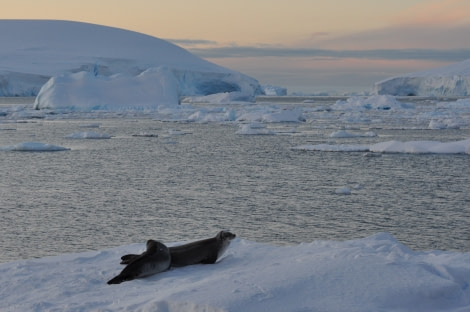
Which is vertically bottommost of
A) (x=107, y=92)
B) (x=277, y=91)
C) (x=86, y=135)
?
(x=277, y=91)

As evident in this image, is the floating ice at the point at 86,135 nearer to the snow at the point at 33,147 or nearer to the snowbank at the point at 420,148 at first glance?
the snow at the point at 33,147

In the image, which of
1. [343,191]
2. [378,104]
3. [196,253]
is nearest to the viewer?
[196,253]

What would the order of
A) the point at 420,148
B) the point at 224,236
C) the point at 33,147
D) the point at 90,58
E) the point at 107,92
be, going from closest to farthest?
the point at 224,236, the point at 420,148, the point at 33,147, the point at 107,92, the point at 90,58

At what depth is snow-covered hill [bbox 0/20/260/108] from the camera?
225ft

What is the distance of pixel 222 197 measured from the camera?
11648 mm

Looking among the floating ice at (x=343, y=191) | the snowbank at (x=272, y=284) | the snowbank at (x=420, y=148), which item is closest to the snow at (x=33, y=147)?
the snowbank at (x=420, y=148)

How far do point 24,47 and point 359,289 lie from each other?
274 ft

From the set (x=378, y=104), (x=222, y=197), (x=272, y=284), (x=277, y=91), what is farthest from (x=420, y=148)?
(x=277, y=91)

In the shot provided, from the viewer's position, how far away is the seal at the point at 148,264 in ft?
15.5

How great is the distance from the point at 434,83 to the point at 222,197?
62069 millimetres

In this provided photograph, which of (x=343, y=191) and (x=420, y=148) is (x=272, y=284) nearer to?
(x=343, y=191)

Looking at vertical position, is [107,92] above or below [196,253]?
below

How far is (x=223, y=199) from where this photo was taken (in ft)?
37.5

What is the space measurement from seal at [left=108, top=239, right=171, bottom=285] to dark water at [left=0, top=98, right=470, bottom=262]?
10.1 ft
